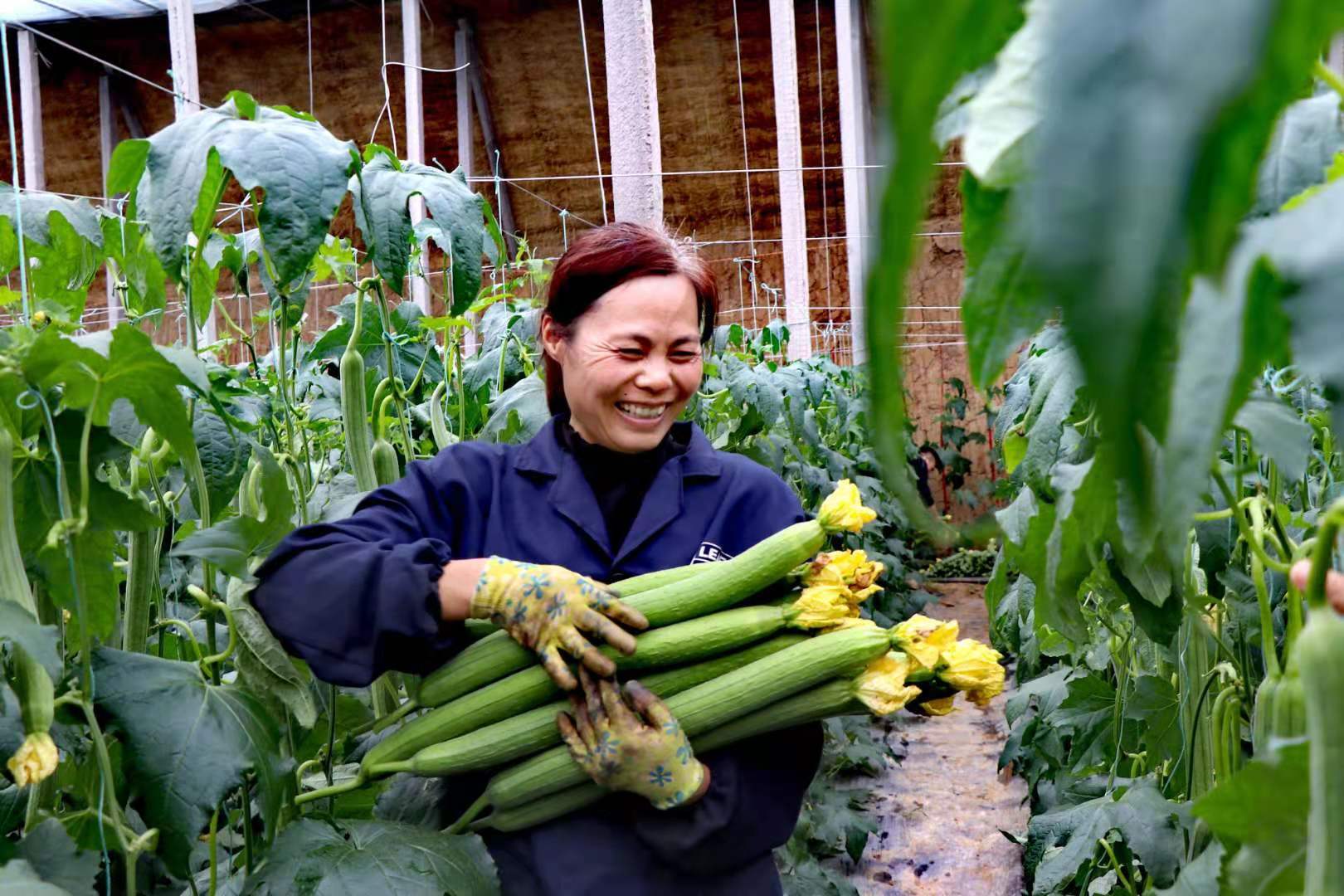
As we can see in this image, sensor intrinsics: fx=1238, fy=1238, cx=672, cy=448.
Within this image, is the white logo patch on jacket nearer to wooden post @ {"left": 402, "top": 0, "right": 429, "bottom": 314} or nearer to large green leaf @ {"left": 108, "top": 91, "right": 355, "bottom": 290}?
large green leaf @ {"left": 108, "top": 91, "right": 355, "bottom": 290}

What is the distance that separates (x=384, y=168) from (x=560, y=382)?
495mm

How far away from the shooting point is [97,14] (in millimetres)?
8789

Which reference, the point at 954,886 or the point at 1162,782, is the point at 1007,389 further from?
the point at 954,886

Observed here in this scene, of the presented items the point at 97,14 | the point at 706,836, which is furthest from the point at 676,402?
the point at 97,14

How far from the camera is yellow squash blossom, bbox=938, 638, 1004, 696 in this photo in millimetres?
1369

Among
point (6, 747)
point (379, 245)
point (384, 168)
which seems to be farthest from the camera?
point (384, 168)

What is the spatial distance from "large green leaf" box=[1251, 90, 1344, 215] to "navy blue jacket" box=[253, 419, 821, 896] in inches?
39.3

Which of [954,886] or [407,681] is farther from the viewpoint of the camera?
[954,886]

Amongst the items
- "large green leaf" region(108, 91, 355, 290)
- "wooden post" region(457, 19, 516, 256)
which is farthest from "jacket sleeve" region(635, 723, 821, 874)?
"wooden post" region(457, 19, 516, 256)

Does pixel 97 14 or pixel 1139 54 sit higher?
pixel 97 14

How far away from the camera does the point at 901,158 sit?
0.65 ft

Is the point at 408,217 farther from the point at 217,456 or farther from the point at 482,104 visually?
the point at 482,104

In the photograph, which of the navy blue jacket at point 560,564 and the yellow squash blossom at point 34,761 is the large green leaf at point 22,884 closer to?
the yellow squash blossom at point 34,761

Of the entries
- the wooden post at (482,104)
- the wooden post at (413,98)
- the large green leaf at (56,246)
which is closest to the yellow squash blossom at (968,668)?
the large green leaf at (56,246)
